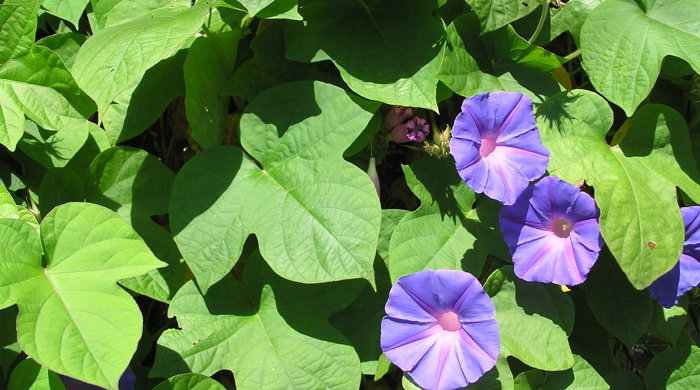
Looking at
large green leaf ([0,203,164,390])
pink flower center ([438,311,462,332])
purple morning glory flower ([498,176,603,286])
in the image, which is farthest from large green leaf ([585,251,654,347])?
large green leaf ([0,203,164,390])

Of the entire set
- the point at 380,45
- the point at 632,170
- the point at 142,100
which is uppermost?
the point at 380,45

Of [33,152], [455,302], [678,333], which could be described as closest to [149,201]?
[33,152]

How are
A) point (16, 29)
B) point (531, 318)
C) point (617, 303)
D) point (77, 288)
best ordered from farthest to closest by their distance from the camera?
point (617, 303), point (531, 318), point (16, 29), point (77, 288)

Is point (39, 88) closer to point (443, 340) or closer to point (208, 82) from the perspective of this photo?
point (208, 82)

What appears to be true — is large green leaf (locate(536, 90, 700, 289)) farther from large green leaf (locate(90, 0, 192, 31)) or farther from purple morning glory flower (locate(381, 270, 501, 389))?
large green leaf (locate(90, 0, 192, 31))

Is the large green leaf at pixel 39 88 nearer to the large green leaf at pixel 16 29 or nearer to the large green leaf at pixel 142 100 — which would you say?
the large green leaf at pixel 16 29

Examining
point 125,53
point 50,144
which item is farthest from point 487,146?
point 50,144
